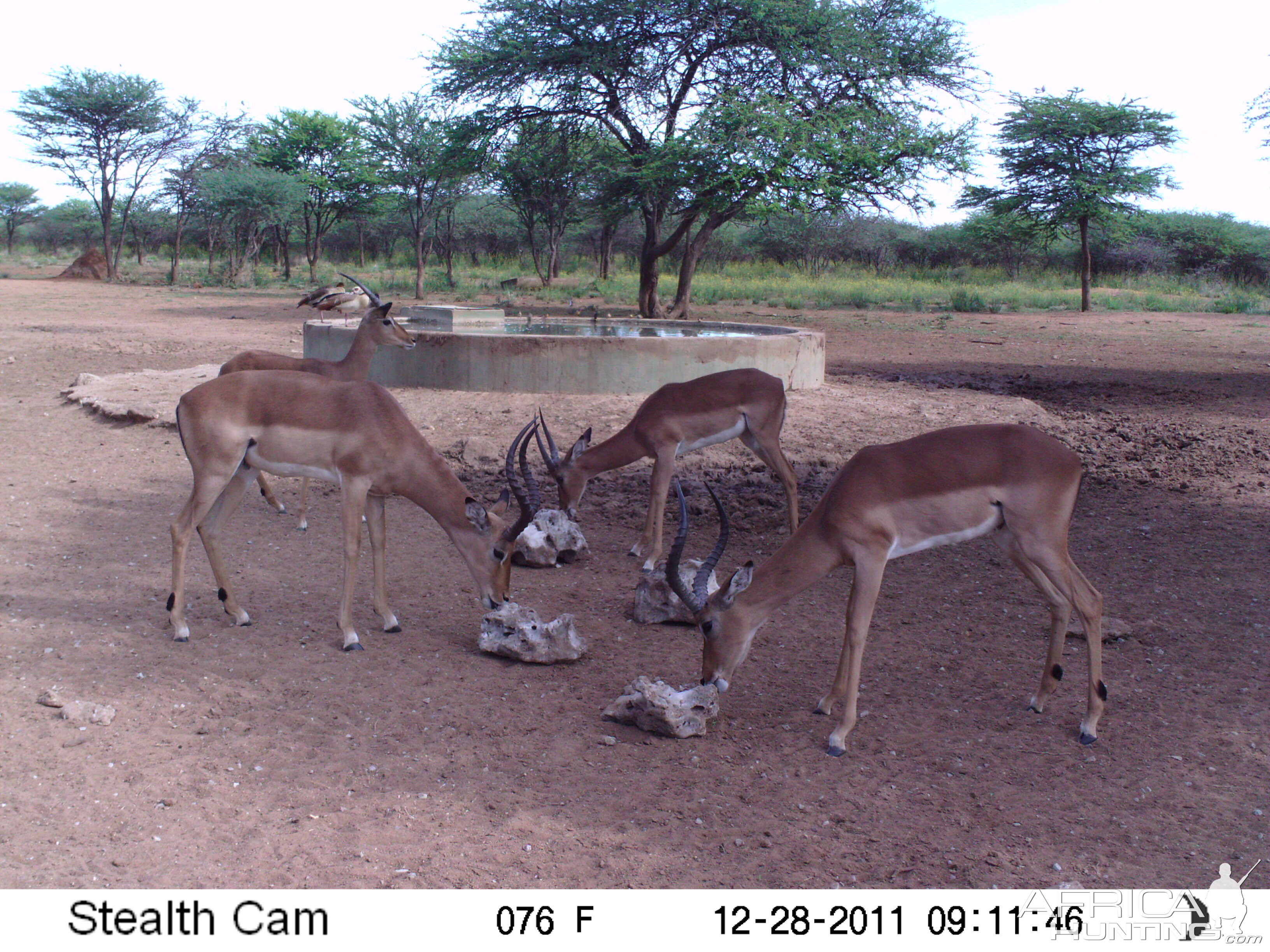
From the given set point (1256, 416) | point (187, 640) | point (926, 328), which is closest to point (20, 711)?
point (187, 640)

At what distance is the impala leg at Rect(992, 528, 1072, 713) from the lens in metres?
4.32

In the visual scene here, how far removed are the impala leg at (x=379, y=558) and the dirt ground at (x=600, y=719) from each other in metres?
0.13

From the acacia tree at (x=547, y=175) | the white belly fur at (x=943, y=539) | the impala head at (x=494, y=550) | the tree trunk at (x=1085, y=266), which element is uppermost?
the acacia tree at (x=547, y=175)

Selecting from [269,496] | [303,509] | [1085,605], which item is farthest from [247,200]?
[1085,605]

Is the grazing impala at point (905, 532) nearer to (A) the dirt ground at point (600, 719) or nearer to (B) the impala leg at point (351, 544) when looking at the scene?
(A) the dirt ground at point (600, 719)

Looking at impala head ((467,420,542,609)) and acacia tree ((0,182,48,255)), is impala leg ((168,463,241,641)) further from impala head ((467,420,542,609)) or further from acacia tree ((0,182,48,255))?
acacia tree ((0,182,48,255))

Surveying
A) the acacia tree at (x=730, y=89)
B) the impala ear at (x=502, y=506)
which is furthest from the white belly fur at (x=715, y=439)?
the acacia tree at (x=730, y=89)

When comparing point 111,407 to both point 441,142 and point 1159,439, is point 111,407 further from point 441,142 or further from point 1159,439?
point 441,142

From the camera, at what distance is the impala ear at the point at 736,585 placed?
4098mm

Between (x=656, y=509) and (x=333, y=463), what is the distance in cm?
222

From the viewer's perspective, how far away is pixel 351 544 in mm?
4969

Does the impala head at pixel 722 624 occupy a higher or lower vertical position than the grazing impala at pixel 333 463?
lower

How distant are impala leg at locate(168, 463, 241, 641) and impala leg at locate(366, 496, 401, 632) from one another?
27.6 inches

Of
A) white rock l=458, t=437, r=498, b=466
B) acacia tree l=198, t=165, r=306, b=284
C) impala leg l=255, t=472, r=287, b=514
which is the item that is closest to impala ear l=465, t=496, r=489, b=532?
impala leg l=255, t=472, r=287, b=514
